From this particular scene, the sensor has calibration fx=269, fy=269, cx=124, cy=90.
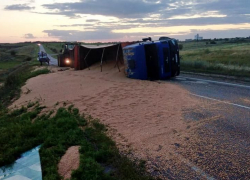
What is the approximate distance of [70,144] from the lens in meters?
6.30

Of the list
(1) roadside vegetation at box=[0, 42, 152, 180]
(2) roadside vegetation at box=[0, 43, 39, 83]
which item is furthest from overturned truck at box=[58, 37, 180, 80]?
(2) roadside vegetation at box=[0, 43, 39, 83]

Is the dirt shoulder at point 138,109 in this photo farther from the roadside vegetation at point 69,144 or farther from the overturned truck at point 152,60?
the overturned truck at point 152,60

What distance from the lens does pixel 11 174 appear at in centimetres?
560

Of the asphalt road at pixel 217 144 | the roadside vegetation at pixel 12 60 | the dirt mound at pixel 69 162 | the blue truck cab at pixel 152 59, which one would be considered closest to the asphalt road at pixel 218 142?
the asphalt road at pixel 217 144

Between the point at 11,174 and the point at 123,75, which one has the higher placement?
Result: the point at 123,75

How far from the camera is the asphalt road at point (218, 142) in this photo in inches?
177

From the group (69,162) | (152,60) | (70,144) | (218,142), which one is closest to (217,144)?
(218,142)

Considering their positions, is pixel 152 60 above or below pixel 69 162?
above

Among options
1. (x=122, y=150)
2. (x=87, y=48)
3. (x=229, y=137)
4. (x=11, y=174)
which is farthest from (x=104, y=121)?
(x=87, y=48)

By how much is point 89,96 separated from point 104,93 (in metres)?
0.65

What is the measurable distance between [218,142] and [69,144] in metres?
3.33

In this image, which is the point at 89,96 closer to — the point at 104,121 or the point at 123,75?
the point at 104,121

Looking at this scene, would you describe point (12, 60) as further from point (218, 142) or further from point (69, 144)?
point (218, 142)

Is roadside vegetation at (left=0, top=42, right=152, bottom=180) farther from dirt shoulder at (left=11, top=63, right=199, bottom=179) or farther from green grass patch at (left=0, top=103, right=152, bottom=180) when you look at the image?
dirt shoulder at (left=11, top=63, right=199, bottom=179)
